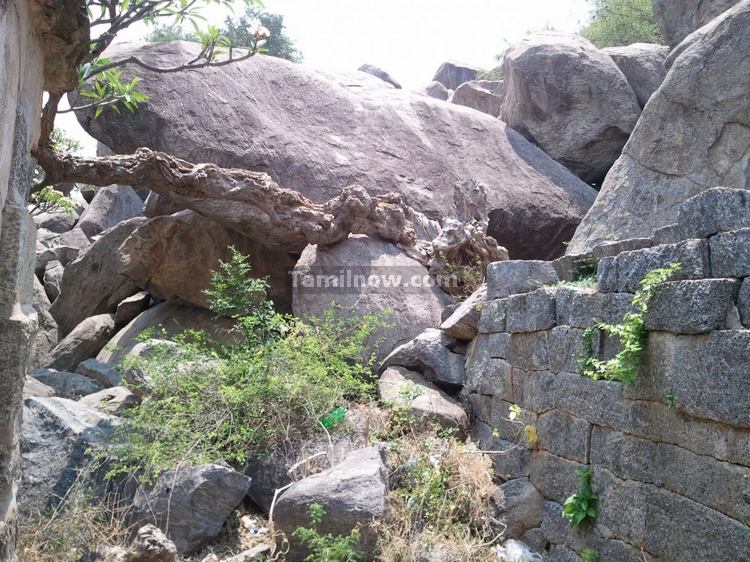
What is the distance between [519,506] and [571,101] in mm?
7996

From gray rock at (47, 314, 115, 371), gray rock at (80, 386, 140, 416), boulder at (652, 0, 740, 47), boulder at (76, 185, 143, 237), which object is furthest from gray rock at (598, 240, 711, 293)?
boulder at (76, 185, 143, 237)

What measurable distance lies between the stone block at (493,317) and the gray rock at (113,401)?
2916mm

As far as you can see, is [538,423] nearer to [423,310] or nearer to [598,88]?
[423,310]

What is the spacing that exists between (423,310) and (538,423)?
2.97 metres

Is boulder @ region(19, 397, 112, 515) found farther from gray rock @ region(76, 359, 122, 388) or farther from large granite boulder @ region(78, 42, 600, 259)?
large granite boulder @ region(78, 42, 600, 259)

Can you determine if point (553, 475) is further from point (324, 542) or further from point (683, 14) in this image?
point (683, 14)

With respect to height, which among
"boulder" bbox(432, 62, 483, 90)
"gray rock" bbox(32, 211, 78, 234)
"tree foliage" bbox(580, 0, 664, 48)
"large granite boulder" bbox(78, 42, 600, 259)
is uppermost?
"boulder" bbox(432, 62, 483, 90)

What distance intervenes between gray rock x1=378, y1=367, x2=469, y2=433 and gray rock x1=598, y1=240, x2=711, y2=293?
2115 mm

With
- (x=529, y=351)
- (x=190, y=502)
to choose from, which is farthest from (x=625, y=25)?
(x=190, y=502)

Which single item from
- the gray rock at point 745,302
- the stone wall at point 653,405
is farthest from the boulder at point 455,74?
the gray rock at point 745,302

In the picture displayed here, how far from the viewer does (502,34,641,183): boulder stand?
1092 centimetres

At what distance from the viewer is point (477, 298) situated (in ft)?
21.3

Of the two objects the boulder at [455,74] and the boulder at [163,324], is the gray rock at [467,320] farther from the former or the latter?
the boulder at [455,74]

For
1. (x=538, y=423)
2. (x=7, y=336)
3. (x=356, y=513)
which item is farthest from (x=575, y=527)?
(x=7, y=336)
